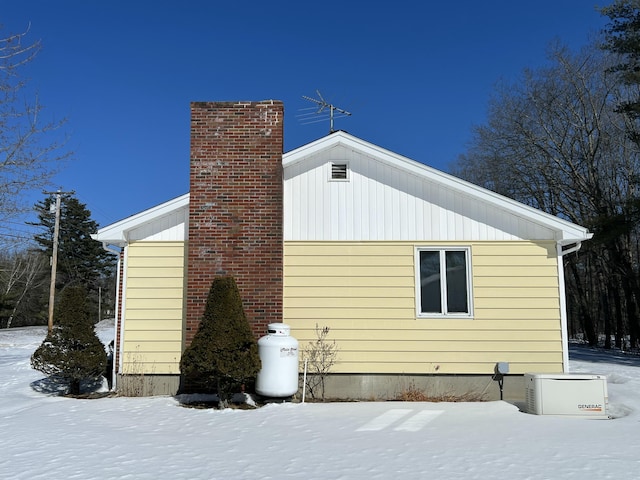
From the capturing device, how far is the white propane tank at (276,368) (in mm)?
7746

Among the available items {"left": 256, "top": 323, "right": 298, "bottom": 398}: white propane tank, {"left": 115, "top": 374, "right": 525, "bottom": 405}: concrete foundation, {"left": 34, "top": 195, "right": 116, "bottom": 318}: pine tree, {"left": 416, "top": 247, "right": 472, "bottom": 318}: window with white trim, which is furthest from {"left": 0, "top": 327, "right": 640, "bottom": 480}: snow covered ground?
{"left": 34, "top": 195, "right": 116, "bottom": 318}: pine tree

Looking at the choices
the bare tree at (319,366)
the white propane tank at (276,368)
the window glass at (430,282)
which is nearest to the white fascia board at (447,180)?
the window glass at (430,282)

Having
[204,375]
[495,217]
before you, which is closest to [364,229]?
[495,217]

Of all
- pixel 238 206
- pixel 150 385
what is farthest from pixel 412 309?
pixel 150 385

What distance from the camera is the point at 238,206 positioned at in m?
8.61

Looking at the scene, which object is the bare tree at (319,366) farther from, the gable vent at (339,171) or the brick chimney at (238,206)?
the gable vent at (339,171)

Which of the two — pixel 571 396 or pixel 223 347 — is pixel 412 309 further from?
pixel 223 347

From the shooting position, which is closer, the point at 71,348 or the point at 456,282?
the point at 71,348

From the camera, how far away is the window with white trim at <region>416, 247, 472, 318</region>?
8766 mm

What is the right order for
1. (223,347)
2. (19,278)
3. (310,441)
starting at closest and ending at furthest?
(310,441)
(223,347)
(19,278)

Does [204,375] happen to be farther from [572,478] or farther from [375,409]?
[572,478]

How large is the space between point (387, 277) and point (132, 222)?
4.65 metres

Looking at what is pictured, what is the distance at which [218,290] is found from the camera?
25.8ft

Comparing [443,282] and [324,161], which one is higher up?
[324,161]
